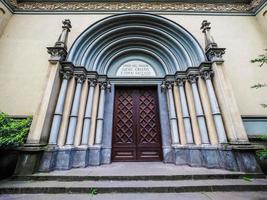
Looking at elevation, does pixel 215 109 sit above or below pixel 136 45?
below

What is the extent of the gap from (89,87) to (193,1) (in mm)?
6792

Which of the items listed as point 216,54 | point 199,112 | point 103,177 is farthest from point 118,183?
point 216,54

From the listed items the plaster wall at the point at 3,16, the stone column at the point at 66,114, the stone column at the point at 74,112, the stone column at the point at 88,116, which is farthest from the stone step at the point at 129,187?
the plaster wall at the point at 3,16

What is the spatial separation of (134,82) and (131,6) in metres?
4.00

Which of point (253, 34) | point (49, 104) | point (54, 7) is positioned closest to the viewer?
point (49, 104)

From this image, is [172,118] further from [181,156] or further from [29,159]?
[29,159]

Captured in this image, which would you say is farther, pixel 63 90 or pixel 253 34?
pixel 253 34

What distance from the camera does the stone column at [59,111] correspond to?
13.6 feet

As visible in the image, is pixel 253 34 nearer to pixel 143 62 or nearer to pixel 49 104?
pixel 143 62

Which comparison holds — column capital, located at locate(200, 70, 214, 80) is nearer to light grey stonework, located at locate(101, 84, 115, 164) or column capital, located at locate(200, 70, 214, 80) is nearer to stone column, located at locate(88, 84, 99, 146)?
light grey stonework, located at locate(101, 84, 115, 164)

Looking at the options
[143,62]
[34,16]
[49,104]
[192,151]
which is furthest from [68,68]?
[192,151]

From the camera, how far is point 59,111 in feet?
14.5

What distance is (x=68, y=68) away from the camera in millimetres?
4891

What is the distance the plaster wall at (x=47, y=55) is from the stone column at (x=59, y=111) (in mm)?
656
